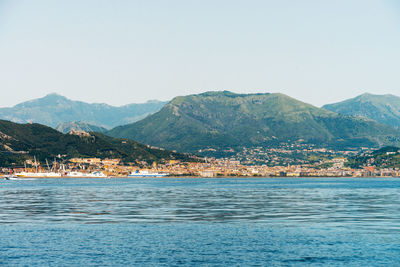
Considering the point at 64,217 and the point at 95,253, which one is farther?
the point at 64,217

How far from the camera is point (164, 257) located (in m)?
54.9

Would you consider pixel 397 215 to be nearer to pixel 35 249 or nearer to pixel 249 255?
pixel 249 255

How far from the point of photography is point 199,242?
209ft

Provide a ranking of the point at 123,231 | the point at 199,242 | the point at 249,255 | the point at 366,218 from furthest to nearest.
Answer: the point at 366,218 → the point at 123,231 → the point at 199,242 → the point at 249,255

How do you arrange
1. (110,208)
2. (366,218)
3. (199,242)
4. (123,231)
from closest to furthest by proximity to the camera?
(199,242)
(123,231)
(366,218)
(110,208)

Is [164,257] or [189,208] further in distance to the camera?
[189,208]

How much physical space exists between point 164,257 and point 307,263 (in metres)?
14.4

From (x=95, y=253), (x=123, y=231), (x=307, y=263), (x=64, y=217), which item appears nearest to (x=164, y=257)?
(x=95, y=253)

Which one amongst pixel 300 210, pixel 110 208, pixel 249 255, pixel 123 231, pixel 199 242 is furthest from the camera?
pixel 110 208

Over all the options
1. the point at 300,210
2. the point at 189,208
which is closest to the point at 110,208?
the point at 189,208

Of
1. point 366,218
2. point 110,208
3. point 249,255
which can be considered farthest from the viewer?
point 110,208

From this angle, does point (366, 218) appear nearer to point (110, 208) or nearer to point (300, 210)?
point (300, 210)

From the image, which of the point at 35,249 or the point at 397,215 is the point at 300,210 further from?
the point at 35,249

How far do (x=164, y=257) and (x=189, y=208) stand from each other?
52638 millimetres
